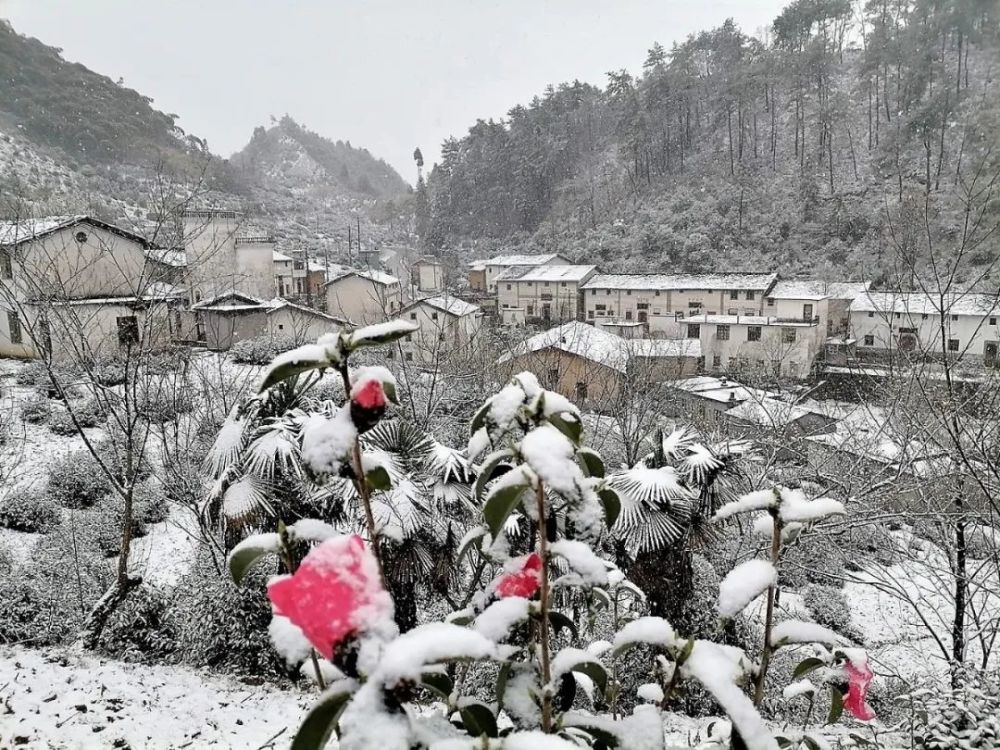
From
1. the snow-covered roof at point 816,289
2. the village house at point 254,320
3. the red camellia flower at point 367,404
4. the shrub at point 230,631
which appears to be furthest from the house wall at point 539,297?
the red camellia flower at point 367,404

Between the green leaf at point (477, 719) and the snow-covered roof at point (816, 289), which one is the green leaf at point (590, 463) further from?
the snow-covered roof at point (816, 289)

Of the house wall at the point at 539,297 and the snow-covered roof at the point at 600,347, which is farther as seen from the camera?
the house wall at the point at 539,297

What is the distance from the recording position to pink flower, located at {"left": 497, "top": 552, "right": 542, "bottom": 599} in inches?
34.0

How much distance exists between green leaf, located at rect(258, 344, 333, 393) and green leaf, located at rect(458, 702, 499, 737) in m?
0.49

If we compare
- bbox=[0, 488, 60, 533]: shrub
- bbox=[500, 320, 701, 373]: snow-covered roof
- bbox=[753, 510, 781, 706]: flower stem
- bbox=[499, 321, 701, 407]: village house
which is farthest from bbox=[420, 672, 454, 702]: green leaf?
bbox=[500, 320, 701, 373]: snow-covered roof

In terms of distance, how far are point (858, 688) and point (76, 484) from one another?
414 inches

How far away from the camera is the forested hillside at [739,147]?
27.8 m

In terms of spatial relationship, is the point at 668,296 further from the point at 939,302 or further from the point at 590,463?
the point at 590,463

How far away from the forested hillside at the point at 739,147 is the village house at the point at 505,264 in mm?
2172

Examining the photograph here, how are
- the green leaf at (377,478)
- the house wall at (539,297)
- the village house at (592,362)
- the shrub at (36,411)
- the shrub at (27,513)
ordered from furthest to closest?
the house wall at (539,297)
the village house at (592,362)
the shrub at (36,411)
the shrub at (27,513)
the green leaf at (377,478)

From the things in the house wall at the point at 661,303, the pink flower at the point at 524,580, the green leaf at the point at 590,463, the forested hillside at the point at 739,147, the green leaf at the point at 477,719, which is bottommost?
the green leaf at the point at 477,719

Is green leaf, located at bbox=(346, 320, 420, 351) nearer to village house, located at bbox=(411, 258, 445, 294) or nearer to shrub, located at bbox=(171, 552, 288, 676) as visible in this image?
shrub, located at bbox=(171, 552, 288, 676)

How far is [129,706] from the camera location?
380cm

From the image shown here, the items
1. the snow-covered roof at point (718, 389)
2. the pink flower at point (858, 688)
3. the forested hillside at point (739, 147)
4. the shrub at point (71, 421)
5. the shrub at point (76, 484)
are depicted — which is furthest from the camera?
the forested hillside at point (739, 147)
